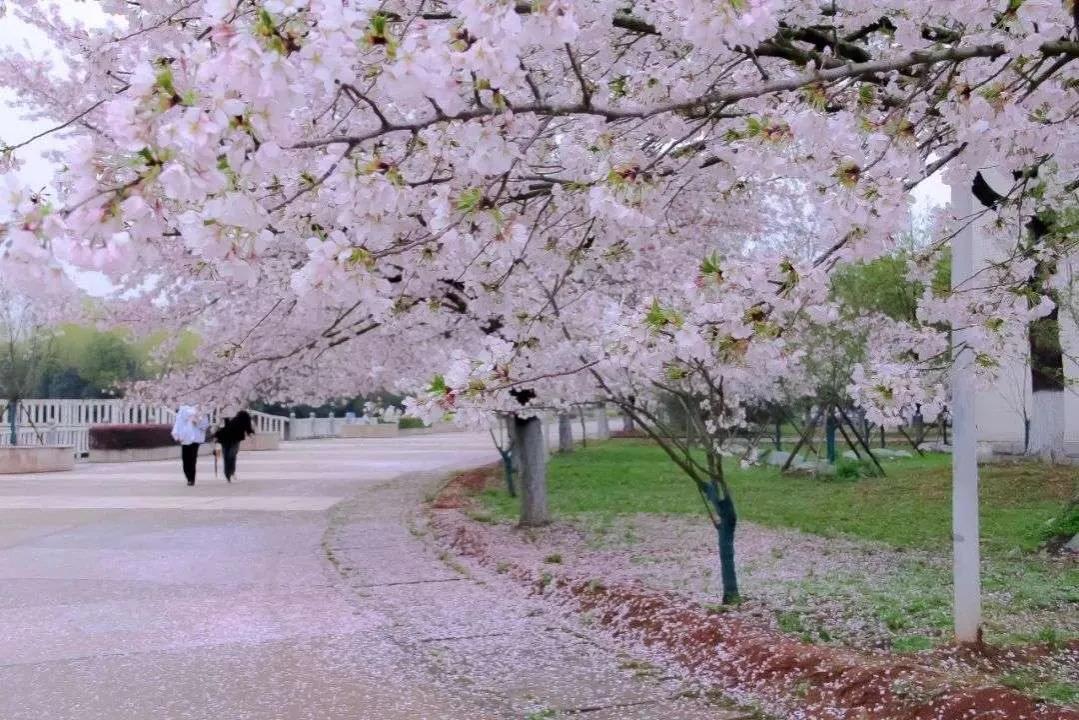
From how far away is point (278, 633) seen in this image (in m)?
6.12

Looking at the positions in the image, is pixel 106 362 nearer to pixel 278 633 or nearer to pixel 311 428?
pixel 311 428

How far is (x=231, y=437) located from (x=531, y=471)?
28.8 feet

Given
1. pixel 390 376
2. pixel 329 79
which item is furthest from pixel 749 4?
pixel 390 376

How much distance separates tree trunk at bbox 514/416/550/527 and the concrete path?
45.0 inches

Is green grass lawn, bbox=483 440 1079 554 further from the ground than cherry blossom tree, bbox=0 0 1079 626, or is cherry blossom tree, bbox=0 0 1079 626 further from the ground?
cherry blossom tree, bbox=0 0 1079 626

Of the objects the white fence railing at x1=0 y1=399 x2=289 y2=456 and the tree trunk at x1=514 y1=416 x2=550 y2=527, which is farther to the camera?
the white fence railing at x1=0 y1=399 x2=289 y2=456

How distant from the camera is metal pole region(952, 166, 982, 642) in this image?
16.2 ft

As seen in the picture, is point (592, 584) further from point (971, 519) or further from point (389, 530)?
point (389, 530)

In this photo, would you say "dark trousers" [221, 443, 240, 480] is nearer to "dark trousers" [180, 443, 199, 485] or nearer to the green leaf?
"dark trousers" [180, 443, 199, 485]

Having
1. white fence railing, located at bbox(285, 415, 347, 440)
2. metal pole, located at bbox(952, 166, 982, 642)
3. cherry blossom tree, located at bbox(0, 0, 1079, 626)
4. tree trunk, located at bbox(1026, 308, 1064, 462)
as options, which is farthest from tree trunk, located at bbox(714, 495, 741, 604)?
white fence railing, located at bbox(285, 415, 347, 440)

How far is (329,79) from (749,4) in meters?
1.22

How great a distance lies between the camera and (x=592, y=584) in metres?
7.29

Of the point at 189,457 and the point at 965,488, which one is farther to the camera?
the point at 189,457

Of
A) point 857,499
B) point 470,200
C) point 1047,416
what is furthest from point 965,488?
point 1047,416
